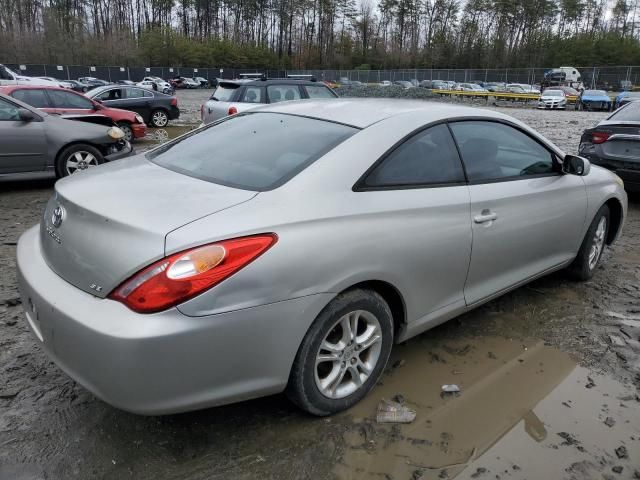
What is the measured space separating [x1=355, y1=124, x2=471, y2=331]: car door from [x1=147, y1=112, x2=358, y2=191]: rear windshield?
0.34m

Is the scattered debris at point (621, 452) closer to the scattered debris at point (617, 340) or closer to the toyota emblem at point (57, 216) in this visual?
the scattered debris at point (617, 340)

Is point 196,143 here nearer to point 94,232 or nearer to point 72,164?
point 94,232

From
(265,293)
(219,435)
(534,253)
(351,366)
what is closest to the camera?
(265,293)

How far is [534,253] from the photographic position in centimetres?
361

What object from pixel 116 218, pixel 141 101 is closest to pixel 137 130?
pixel 141 101

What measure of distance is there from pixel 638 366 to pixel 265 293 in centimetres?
253

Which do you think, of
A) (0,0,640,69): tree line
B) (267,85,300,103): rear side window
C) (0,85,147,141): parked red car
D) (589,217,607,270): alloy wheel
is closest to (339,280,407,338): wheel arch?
(589,217,607,270): alloy wheel

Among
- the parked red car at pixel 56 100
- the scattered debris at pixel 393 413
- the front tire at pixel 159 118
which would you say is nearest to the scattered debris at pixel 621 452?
the scattered debris at pixel 393 413

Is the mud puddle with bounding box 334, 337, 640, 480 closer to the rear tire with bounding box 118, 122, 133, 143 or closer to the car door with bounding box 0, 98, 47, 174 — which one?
the car door with bounding box 0, 98, 47, 174

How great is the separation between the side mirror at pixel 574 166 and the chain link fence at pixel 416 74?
45.2 metres

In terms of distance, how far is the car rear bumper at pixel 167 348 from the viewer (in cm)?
193

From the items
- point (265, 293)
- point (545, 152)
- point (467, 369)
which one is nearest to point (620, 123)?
point (545, 152)

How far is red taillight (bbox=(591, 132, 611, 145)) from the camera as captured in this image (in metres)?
7.03

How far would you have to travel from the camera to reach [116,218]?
2.16m
